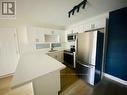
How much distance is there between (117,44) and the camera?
2105 mm

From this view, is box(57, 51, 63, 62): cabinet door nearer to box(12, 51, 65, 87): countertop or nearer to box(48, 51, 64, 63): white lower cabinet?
box(48, 51, 64, 63): white lower cabinet

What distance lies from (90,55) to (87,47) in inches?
10.0

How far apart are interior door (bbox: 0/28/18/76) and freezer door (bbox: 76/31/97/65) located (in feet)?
8.83

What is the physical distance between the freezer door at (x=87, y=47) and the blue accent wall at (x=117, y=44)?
25.6 inches

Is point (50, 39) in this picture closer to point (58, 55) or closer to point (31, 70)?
point (58, 55)

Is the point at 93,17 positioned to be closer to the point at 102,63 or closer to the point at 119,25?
the point at 119,25

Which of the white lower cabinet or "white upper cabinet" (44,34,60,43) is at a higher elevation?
"white upper cabinet" (44,34,60,43)

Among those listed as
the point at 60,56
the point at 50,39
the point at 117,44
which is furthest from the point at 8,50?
the point at 117,44

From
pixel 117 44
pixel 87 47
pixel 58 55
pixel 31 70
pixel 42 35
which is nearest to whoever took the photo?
pixel 31 70

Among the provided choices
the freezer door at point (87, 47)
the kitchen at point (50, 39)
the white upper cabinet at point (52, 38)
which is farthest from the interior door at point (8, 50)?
the freezer door at point (87, 47)

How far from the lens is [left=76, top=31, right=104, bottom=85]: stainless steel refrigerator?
2.04 metres

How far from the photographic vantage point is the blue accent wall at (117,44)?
197 cm

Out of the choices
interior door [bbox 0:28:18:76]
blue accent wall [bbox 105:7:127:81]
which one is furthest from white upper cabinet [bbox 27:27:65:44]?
blue accent wall [bbox 105:7:127:81]

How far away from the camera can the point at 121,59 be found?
80.7 inches
